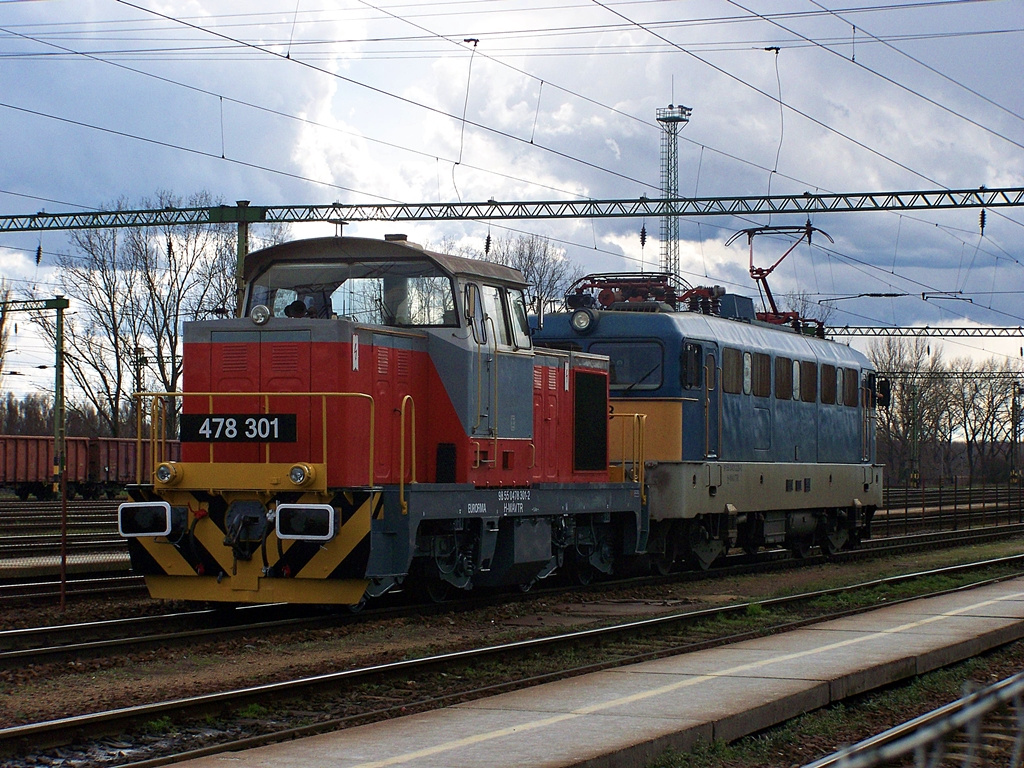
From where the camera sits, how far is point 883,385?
78.2 feet

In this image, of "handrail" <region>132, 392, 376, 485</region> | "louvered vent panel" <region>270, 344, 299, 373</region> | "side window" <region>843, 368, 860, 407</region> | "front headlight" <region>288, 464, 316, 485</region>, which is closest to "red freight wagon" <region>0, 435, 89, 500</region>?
"side window" <region>843, 368, 860, 407</region>

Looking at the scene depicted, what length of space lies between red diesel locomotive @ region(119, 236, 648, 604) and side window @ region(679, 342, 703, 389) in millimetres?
3335

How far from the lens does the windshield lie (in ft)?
40.8

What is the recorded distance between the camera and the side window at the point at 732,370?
1797 centimetres

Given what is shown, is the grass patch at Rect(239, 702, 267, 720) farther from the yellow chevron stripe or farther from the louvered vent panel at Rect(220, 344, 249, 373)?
the louvered vent panel at Rect(220, 344, 249, 373)

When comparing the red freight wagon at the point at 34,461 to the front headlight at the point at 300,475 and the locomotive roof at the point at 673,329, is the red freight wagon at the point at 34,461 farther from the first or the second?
the front headlight at the point at 300,475

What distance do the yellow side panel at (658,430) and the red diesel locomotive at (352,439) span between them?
268cm

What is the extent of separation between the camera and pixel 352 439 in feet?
38.3

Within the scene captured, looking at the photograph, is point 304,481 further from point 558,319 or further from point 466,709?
point 558,319

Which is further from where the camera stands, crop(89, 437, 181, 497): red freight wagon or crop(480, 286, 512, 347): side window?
crop(89, 437, 181, 497): red freight wagon

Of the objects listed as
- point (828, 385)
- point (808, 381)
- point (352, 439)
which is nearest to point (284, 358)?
point (352, 439)

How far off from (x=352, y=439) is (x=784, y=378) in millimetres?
10045

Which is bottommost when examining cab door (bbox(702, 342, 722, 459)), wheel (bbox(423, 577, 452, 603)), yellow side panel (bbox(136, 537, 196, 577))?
wheel (bbox(423, 577, 452, 603))

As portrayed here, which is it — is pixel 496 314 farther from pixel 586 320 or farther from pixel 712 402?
pixel 712 402
